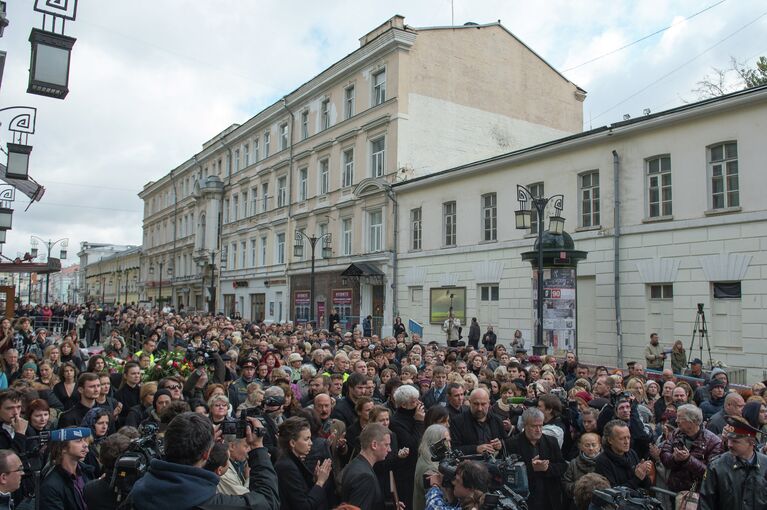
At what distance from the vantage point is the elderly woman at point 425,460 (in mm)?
5145

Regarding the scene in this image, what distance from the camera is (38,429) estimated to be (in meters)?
5.74

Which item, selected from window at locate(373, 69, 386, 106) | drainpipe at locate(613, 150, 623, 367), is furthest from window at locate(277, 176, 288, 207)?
drainpipe at locate(613, 150, 623, 367)

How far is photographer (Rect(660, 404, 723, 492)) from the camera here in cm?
535

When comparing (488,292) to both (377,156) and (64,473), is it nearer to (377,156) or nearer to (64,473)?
(377,156)

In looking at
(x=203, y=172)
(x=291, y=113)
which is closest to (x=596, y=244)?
(x=291, y=113)

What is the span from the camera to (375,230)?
3053cm

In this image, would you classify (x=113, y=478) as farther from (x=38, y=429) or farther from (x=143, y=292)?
(x=143, y=292)

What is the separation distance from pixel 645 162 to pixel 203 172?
1725 inches

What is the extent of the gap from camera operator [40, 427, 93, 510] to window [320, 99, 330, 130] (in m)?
32.0

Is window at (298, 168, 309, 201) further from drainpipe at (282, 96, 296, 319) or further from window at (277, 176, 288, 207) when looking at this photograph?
window at (277, 176, 288, 207)

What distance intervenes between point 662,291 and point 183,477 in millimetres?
17624

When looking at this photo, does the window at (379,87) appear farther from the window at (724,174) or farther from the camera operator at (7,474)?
the camera operator at (7,474)

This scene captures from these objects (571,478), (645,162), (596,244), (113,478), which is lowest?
(571,478)

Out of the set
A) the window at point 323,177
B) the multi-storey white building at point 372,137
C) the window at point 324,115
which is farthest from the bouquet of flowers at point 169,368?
the window at point 324,115
